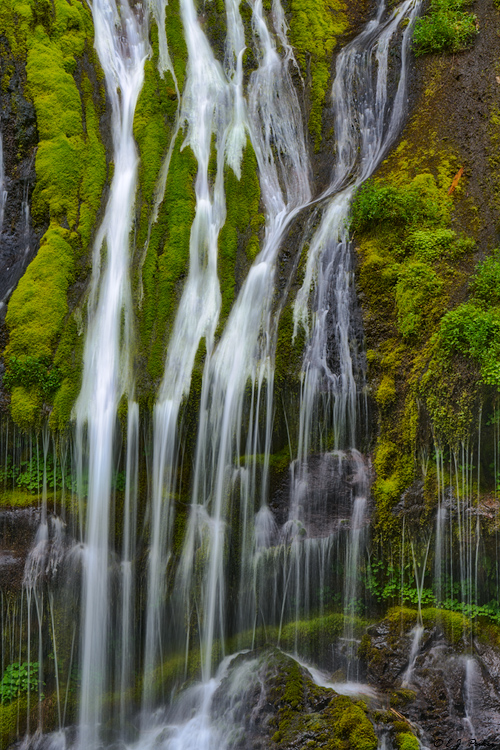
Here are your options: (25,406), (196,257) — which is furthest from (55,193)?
(25,406)

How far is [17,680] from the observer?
7.89 m

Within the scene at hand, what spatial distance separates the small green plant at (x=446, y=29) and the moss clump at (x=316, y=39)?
6.75 feet

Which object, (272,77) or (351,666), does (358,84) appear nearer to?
(272,77)

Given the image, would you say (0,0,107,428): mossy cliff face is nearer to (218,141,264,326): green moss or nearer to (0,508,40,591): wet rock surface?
(0,508,40,591): wet rock surface

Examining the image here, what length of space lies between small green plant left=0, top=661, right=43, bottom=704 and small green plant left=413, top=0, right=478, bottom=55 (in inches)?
511

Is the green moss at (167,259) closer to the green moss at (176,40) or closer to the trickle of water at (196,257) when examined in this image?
the trickle of water at (196,257)

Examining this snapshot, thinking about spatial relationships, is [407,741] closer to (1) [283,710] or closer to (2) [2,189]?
(1) [283,710]

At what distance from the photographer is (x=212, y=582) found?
7816 millimetres

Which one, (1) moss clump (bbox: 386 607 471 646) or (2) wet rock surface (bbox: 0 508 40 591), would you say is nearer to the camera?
(1) moss clump (bbox: 386 607 471 646)

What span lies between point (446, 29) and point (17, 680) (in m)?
13.6

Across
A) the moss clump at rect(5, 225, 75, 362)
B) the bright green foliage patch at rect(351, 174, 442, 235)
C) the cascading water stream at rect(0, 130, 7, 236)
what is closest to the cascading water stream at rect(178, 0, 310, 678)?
the bright green foliage patch at rect(351, 174, 442, 235)

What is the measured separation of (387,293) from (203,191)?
418 centimetres

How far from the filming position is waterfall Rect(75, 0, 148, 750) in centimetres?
783

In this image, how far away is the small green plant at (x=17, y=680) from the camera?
309 inches
